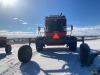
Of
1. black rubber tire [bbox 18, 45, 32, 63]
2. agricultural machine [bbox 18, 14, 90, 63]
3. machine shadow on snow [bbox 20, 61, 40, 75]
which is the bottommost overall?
machine shadow on snow [bbox 20, 61, 40, 75]

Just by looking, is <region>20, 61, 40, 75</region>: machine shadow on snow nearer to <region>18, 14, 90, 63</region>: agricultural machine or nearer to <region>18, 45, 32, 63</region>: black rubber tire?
<region>18, 45, 32, 63</region>: black rubber tire

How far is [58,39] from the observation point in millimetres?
22891

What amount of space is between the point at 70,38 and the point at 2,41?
683 centimetres

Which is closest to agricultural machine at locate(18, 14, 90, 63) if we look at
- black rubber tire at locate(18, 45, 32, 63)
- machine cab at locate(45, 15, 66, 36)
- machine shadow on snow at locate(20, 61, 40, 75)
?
machine cab at locate(45, 15, 66, 36)

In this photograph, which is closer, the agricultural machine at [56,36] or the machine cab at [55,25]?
the agricultural machine at [56,36]

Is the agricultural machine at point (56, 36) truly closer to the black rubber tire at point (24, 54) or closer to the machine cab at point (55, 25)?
the machine cab at point (55, 25)

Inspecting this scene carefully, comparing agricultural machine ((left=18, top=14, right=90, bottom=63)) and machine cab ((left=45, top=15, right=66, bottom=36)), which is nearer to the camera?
agricultural machine ((left=18, top=14, right=90, bottom=63))

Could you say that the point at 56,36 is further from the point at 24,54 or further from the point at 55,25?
the point at 24,54

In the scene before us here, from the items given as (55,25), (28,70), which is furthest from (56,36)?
(28,70)

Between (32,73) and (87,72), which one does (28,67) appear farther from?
(87,72)

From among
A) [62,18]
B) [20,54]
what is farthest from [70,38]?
[20,54]

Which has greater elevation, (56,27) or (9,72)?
(56,27)

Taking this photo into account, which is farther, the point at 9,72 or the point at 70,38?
the point at 70,38

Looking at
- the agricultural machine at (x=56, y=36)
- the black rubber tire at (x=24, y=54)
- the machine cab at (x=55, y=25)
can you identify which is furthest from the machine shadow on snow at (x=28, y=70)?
the machine cab at (x=55, y=25)
